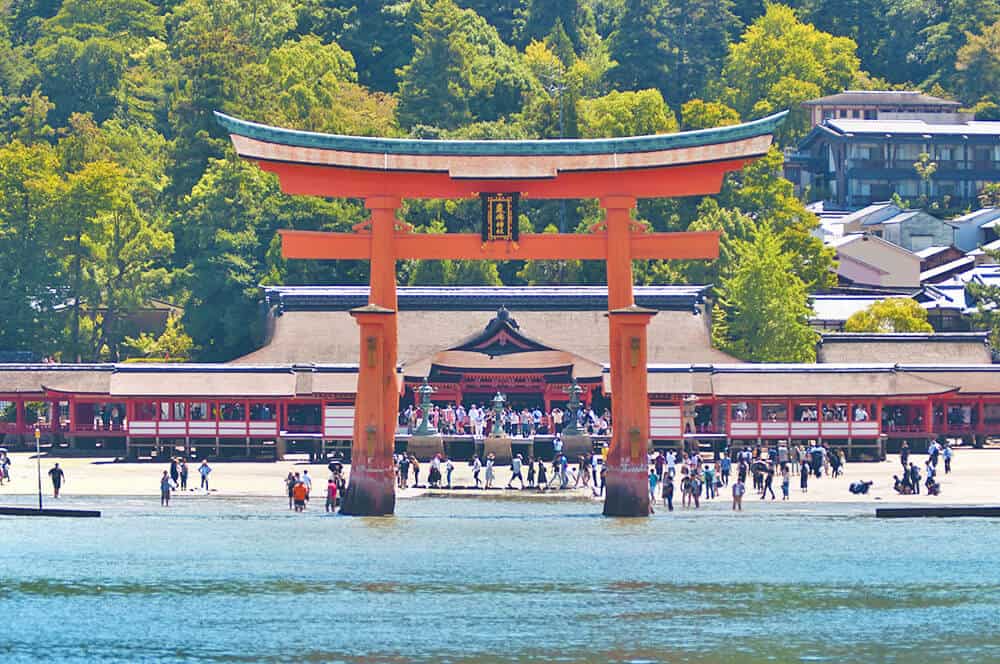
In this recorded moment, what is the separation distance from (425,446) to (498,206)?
58.4ft

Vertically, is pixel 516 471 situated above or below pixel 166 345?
below

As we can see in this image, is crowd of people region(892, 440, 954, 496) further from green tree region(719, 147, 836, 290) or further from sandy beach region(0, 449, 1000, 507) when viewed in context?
green tree region(719, 147, 836, 290)

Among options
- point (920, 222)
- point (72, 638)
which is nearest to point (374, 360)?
point (72, 638)

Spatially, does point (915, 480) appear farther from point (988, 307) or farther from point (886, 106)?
point (886, 106)

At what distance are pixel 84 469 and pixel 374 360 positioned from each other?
19907 mm

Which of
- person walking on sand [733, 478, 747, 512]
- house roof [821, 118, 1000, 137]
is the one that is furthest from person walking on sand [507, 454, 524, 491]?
house roof [821, 118, 1000, 137]

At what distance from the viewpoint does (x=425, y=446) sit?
276ft

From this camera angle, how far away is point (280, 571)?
60125 mm

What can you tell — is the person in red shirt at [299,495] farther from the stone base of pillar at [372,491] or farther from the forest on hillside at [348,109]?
the forest on hillside at [348,109]

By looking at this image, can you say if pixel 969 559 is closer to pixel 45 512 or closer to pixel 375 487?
pixel 375 487

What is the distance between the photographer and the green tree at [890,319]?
10581cm

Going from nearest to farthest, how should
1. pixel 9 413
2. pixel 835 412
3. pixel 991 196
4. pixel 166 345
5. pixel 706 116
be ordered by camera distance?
pixel 835 412
pixel 9 413
pixel 166 345
pixel 706 116
pixel 991 196

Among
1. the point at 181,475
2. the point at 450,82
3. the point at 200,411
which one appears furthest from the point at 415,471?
the point at 450,82

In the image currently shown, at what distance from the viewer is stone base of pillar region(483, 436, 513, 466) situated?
276 ft
